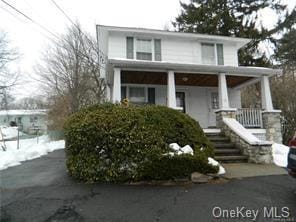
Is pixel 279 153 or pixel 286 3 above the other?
pixel 286 3

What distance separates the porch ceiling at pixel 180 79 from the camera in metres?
11.8

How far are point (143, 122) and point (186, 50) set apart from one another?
8.62 metres

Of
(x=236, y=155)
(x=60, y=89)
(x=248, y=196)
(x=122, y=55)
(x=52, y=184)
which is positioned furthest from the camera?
(x=60, y=89)

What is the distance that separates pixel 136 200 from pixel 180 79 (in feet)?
29.1

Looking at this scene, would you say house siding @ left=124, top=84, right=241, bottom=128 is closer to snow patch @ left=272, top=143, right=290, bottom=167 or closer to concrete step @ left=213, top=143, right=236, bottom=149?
snow patch @ left=272, top=143, right=290, bottom=167

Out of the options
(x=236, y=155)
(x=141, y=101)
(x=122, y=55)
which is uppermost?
(x=122, y=55)

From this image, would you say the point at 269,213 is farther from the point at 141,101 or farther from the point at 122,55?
the point at 122,55

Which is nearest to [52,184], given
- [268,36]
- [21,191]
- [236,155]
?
[21,191]

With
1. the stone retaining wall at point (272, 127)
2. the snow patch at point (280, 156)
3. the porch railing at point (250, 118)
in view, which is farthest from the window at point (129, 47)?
the snow patch at point (280, 156)

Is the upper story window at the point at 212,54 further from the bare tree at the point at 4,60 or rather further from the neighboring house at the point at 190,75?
the bare tree at the point at 4,60

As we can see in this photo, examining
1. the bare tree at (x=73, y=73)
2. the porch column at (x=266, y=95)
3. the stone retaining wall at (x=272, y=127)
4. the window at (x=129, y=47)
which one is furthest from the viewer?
the bare tree at (x=73, y=73)

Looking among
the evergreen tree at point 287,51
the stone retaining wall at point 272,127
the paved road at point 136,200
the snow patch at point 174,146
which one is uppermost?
the evergreen tree at point 287,51

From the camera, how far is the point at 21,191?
5566 mm

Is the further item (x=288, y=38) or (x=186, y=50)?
(x=288, y=38)
